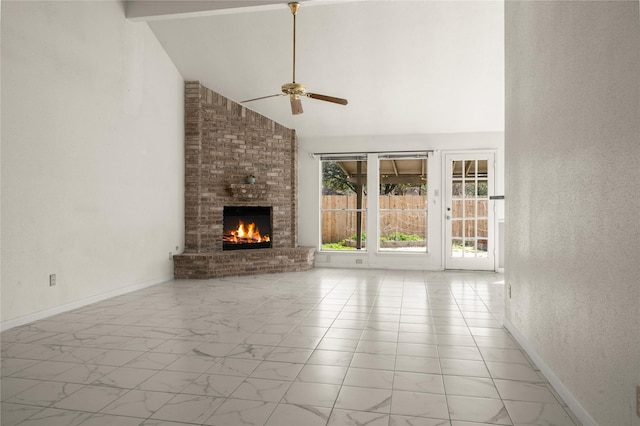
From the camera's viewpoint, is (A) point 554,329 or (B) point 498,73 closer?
(A) point 554,329

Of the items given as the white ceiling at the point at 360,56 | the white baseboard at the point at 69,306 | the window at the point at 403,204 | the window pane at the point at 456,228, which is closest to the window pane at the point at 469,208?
→ the window pane at the point at 456,228

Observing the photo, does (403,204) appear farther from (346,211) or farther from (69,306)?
(69,306)

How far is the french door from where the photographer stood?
7121mm

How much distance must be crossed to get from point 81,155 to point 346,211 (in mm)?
4501

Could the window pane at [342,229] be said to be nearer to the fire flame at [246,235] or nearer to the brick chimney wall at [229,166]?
the brick chimney wall at [229,166]

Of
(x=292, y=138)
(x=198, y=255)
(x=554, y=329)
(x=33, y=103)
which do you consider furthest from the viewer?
(x=292, y=138)

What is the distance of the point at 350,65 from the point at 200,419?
16.1 feet

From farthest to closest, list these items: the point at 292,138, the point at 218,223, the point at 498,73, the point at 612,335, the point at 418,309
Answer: the point at 292,138 < the point at 218,223 < the point at 498,73 < the point at 418,309 < the point at 612,335

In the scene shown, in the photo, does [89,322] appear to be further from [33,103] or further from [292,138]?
[292,138]

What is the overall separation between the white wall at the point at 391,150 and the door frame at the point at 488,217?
0.17 ft

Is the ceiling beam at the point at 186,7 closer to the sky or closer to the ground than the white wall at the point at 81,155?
closer to the sky

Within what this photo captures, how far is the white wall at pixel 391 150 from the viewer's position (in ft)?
23.5

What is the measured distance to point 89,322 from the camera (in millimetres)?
3758

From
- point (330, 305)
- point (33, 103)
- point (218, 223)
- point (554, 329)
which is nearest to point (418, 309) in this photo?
point (330, 305)
